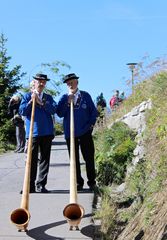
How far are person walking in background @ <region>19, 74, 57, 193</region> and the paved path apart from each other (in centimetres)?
31

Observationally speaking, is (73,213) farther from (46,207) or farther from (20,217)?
(46,207)

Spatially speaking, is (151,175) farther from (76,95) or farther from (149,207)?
(76,95)

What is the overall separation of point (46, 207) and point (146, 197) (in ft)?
5.00

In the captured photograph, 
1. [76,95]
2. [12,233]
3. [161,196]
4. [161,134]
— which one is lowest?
[12,233]

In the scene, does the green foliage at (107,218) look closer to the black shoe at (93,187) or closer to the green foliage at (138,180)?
the green foliage at (138,180)

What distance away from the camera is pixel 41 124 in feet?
25.3

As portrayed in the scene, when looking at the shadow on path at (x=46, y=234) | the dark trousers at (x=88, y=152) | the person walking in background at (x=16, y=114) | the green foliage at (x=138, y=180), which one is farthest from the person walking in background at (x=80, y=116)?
the person walking in background at (x=16, y=114)

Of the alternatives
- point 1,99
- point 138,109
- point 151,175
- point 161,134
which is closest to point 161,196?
point 151,175

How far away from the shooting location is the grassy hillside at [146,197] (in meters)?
5.22

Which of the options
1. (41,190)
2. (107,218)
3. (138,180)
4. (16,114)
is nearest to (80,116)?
(41,190)

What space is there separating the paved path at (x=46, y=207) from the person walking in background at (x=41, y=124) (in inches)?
12.0

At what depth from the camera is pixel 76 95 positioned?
775 cm

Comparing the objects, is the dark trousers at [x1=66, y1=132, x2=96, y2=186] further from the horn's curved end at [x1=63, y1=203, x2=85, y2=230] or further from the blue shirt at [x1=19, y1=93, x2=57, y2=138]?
the horn's curved end at [x1=63, y1=203, x2=85, y2=230]

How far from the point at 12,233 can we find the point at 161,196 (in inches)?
65.4
